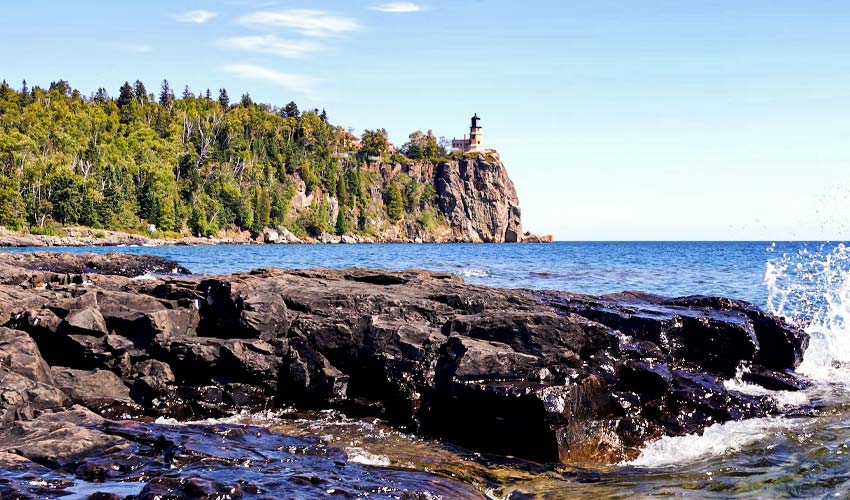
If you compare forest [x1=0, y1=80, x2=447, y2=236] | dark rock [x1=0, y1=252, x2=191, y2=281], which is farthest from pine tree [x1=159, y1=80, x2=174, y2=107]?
dark rock [x1=0, y1=252, x2=191, y2=281]

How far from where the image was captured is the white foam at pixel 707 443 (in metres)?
10.8

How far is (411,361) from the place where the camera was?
12969 millimetres

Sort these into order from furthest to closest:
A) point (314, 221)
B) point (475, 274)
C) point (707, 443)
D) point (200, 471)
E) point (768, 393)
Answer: point (314, 221)
point (475, 274)
point (768, 393)
point (707, 443)
point (200, 471)

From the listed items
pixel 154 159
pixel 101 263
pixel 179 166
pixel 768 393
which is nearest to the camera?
pixel 768 393

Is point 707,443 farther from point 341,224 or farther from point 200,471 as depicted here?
point 341,224

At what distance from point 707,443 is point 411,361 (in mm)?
5111

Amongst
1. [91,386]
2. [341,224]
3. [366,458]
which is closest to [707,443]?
[366,458]

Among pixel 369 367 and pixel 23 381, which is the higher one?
pixel 369 367

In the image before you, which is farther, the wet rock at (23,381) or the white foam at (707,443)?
the white foam at (707,443)

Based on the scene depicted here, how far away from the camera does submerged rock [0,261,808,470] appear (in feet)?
36.3

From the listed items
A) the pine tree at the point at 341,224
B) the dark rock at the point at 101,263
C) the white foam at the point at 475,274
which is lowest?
the dark rock at the point at 101,263

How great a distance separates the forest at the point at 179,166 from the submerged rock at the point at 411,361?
313 feet

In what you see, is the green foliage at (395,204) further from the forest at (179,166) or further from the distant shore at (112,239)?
the distant shore at (112,239)

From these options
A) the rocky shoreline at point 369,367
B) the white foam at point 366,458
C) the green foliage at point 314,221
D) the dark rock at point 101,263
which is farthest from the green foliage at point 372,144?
the white foam at point 366,458
